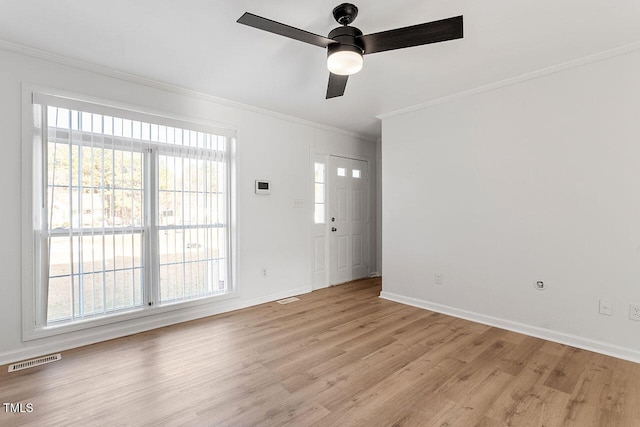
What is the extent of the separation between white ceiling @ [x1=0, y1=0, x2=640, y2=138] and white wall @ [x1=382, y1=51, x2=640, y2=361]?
1.10ft

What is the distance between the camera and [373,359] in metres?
2.48

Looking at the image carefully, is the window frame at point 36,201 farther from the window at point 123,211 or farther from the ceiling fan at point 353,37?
the ceiling fan at point 353,37

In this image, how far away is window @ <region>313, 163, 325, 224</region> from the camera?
184 inches

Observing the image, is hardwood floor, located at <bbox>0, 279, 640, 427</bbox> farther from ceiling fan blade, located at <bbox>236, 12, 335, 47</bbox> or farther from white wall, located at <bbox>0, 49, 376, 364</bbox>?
ceiling fan blade, located at <bbox>236, 12, 335, 47</bbox>

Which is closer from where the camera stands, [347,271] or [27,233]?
[27,233]

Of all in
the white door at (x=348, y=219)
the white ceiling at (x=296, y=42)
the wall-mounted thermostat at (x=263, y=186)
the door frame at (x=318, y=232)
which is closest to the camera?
the white ceiling at (x=296, y=42)

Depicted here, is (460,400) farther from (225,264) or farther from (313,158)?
(313,158)

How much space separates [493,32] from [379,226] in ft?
12.2

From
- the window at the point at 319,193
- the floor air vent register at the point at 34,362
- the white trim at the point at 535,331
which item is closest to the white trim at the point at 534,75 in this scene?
the window at the point at 319,193

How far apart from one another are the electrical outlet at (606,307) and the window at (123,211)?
366 cm

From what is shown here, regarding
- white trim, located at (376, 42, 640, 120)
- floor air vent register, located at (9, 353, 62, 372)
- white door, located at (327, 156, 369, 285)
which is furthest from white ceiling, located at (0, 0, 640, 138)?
floor air vent register, located at (9, 353, 62, 372)

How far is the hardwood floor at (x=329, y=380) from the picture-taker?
1798mm

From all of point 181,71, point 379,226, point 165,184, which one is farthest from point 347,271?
point 181,71

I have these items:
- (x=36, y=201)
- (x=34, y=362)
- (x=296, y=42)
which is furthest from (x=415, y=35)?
(x=34, y=362)
